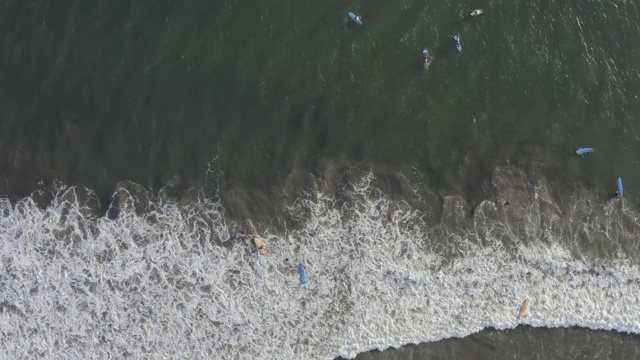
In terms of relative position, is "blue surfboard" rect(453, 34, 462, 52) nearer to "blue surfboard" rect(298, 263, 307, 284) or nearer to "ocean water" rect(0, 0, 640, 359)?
"ocean water" rect(0, 0, 640, 359)

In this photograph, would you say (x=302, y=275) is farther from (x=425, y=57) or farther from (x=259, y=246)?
(x=425, y=57)

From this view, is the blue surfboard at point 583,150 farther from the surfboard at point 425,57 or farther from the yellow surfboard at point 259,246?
the yellow surfboard at point 259,246

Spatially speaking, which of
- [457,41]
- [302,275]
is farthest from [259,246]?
[457,41]

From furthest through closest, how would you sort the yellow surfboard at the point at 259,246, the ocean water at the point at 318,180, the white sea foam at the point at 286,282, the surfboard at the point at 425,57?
the surfboard at the point at 425,57, the yellow surfboard at the point at 259,246, the ocean water at the point at 318,180, the white sea foam at the point at 286,282

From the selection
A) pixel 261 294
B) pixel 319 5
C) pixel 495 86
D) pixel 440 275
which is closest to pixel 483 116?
pixel 495 86

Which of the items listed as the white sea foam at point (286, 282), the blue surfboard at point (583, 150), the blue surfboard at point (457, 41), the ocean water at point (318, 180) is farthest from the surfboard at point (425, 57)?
the blue surfboard at point (583, 150)

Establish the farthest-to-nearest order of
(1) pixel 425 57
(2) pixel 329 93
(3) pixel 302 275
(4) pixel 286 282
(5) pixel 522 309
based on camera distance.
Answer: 1. (2) pixel 329 93
2. (1) pixel 425 57
3. (4) pixel 286 282
4. (3) pixel 302 275
5. (5) pixel 522 309

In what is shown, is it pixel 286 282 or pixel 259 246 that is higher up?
pixel 259 246

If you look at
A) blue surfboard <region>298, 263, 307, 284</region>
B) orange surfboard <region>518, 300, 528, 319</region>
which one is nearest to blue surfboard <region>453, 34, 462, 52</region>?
orange surfboard <region>518, 300, 528, 319</region>
